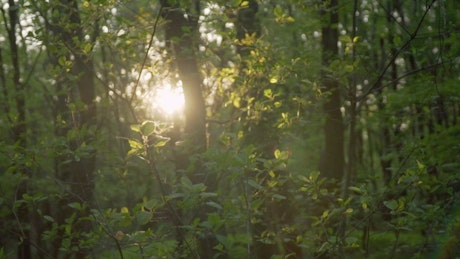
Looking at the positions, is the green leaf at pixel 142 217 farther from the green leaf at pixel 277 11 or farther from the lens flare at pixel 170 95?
the lens flare at pixel 170 95

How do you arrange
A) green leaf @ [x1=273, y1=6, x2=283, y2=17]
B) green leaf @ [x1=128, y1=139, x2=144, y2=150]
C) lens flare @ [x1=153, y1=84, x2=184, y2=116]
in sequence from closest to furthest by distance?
green leaf @ [x1=128, y1=139, x2=144, y2=150]
green leaf @ [x1=273, y1=6, x2=283, y2=17]
lens flare @ [x1=153, y1=84, x2=184, y2=116]

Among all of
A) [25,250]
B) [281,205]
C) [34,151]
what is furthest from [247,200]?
[25,250]

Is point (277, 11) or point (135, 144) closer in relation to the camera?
point (135, 144)

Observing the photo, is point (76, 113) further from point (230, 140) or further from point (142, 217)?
point (142, 217)

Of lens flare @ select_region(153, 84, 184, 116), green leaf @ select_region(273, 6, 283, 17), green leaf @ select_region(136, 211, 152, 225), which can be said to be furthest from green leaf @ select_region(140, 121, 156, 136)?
lens flare @ select_region(153, 84, 184, 116)

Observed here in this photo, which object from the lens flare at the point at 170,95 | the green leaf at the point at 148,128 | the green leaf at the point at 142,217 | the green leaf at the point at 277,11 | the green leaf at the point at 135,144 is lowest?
the green leaf at the point at 142,217

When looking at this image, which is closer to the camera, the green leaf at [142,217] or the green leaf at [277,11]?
the green leaf at [142,217]

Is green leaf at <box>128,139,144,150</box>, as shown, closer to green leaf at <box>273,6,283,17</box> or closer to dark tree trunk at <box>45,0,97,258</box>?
dark tree trunk at <box>45,0,97,258</box>

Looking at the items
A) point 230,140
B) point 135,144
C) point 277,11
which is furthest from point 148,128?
point 277,11

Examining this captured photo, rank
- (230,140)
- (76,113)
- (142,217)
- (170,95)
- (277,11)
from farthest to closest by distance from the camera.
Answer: (76,113), (170,95), (230,140), (277,11), (142,217)

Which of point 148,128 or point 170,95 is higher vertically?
point 170,95

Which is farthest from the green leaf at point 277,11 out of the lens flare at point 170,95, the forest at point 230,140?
the lens flare at point 170,95

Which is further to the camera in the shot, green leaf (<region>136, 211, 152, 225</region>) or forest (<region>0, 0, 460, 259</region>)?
forest (<region>0, 0, 460, 259</region>)

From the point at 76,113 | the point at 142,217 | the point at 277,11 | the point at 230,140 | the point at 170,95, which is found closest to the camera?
the point at 142,217
